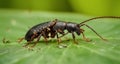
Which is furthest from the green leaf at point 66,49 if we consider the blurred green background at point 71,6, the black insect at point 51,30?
the blurred green background at point 71,6

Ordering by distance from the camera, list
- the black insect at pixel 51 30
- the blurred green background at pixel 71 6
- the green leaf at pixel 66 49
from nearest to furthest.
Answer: the green leaf at pixel 66 49 < the black insect at pixel 51 30 < the blurred green background at pixel 71 6

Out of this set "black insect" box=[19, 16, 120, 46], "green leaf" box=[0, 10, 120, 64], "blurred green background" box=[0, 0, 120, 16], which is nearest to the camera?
"green leaf" box=[0, 10, 120, 64]

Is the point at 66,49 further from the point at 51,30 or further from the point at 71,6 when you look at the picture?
the point at 71,6

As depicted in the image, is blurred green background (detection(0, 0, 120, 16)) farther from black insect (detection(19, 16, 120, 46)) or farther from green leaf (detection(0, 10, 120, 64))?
black insect (detection(19, 16, 120, 46))

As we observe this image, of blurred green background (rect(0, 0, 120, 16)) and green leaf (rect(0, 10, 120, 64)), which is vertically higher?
blurred green background (rect(0, 0, 120, 16))

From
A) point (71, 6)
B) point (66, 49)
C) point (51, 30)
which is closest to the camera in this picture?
point (66, 49)

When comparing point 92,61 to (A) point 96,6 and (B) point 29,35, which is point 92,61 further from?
(A) point 96,6

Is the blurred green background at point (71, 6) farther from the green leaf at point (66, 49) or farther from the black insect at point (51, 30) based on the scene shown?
the black insect at point (51, 30)

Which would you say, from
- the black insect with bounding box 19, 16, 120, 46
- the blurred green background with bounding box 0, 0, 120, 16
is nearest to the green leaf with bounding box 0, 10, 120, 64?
A: the black insect with bounding box 19, 16, 120, 46

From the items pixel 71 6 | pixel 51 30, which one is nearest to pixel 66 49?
pixel 51 30
